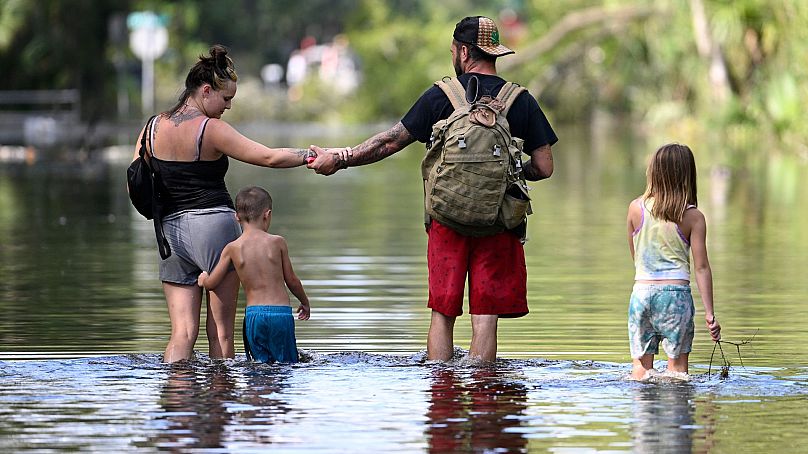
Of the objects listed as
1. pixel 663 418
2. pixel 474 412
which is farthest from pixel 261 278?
pixel 663 418

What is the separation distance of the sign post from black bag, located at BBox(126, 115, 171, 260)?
4372 cm

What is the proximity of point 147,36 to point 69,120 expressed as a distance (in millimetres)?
16617

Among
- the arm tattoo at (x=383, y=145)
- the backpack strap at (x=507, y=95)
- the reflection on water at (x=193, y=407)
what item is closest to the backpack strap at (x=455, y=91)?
the backpack strap at (x=507, y=95)

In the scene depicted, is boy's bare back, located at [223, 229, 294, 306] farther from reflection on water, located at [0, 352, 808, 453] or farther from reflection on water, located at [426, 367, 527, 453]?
reflection on water, located at [426, 367, 527, 453]

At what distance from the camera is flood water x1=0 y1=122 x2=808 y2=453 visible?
7531 mm

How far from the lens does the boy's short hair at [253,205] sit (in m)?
9.27

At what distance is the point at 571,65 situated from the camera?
2111 inches

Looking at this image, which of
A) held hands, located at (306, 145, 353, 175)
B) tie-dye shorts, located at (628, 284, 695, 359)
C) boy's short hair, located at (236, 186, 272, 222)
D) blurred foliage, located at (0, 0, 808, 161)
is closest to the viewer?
tie-dye shorts, located at (628, 284, 695, 359)

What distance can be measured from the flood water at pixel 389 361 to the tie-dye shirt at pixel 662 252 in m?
0.51

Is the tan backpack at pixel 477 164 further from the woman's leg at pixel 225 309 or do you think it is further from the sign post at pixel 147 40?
the sign post at pixel 147 40

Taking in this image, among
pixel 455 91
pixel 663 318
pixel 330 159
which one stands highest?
pixel 455 91

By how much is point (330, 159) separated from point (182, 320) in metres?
1.15

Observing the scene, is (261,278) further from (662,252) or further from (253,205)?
(662,252)

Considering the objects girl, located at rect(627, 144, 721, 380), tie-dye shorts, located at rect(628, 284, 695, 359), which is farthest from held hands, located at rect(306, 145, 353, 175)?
tie-dye shorts, located at rect(628, 284, 695, 359)
